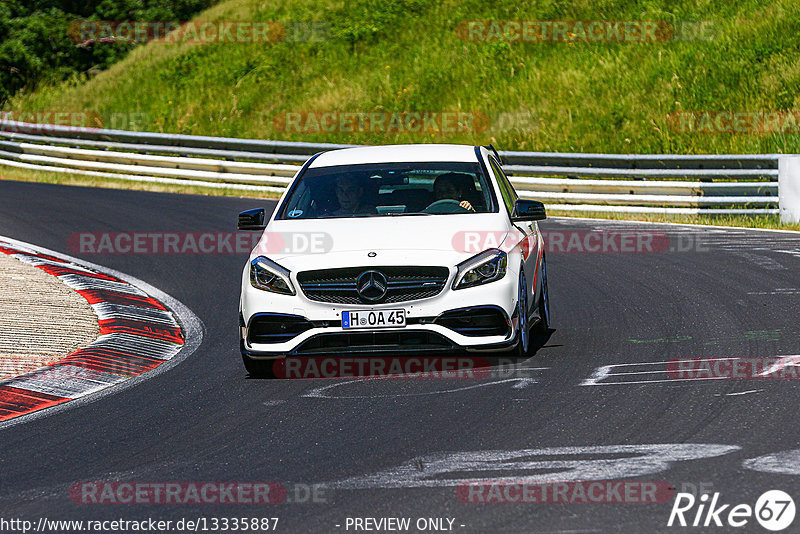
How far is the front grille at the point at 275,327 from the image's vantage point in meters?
8.65

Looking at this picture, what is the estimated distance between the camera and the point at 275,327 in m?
8.73

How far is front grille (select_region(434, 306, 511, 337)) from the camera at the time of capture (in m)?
A: 8.55

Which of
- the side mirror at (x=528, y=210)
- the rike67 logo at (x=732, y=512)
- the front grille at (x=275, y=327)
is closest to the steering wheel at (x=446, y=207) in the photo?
the side mirror at (x=528, y=210)

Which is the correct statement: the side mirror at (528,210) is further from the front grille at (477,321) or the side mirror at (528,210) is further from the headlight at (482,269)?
the front grille at (477,321)

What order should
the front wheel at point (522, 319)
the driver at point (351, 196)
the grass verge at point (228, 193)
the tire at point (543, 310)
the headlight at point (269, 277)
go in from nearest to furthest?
A: the headlight at point (269, 277) → the front wheel at point (522, 319) → the driver at point (351, 196) → the tire at point (543, 310) → the grass verge at point (228, 193)

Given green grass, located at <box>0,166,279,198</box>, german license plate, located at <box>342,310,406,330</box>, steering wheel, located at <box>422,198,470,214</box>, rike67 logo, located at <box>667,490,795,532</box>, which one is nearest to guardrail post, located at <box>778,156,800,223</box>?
steering wheel, located at <box>422,198,470,214</box>

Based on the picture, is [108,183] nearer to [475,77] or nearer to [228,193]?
[228,193]

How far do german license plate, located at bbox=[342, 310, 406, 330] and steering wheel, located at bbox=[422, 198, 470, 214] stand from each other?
132 cm

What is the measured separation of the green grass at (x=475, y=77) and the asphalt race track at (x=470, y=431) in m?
15.2

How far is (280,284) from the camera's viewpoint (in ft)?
28.7

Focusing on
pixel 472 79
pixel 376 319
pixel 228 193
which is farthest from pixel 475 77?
pixel 376 319

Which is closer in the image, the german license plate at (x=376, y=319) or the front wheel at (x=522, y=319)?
the german license plate at (x=376, y=319)

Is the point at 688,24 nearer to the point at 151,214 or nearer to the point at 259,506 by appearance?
the point at 151,214

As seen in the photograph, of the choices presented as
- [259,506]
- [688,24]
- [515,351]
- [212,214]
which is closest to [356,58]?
[688,24]
